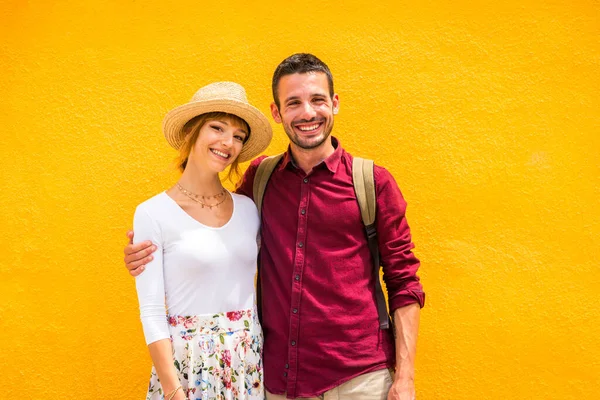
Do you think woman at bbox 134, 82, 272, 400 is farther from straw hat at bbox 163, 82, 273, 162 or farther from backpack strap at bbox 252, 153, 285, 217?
backpack strap at bbox 252, 153, 285, 217

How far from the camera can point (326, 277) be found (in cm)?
220

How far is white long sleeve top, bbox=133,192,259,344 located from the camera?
6.63ft

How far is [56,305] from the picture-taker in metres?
2.85

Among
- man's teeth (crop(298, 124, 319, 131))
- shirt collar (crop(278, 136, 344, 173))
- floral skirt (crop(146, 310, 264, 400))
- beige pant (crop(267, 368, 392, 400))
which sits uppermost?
man's teeth (crop(298, 124, 319, 131))

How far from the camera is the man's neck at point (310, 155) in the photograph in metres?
2.31

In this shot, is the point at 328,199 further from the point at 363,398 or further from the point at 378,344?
the point at 363,398

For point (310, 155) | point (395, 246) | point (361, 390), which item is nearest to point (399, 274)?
point (395, 246)

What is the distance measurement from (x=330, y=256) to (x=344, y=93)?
1022 mm

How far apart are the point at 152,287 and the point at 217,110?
75cm

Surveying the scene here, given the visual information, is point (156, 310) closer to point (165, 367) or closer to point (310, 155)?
point (165, 367)

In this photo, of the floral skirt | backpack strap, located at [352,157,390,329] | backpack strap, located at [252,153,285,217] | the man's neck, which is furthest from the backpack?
backpack strap, located at [252,153,285,217]

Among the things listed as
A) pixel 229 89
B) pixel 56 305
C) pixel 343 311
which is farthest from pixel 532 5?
pixel 56 305

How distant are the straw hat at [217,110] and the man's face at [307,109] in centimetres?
14

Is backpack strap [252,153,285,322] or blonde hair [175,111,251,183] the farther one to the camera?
backpack strap [252,153,285,322]
